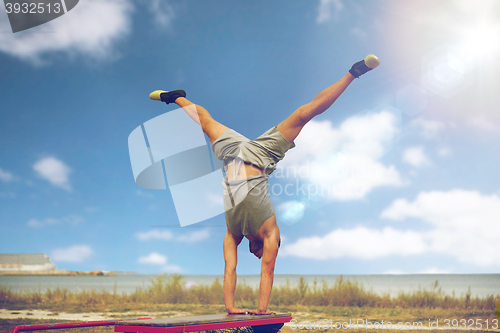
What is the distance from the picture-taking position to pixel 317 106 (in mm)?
2898

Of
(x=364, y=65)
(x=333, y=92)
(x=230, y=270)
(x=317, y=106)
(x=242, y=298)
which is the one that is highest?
(x=364, y=65)

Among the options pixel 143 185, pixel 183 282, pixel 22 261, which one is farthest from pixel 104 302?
pixel 22 261

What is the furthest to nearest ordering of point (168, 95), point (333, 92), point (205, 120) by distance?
point (168, 95), point (205, 120), point (333, 92)

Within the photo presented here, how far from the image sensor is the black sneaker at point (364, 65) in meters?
2.86

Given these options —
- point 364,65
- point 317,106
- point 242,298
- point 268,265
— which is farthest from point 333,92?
point 242,298

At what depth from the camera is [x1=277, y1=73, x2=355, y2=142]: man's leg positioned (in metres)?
2.88

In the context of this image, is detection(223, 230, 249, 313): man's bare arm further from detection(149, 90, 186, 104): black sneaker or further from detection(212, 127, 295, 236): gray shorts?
detection(149, 90, 186, 104): black sneaker

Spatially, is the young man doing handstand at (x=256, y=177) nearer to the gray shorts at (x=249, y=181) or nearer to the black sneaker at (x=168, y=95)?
the gray shorts at (x=249, y=181)

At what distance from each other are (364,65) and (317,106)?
56 centimetres

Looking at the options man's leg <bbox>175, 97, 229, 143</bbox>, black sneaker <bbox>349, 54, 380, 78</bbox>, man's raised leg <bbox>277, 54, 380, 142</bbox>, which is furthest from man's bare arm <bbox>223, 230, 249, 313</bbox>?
black sneaker <bbox>349, 54, 380, 78</bbox>

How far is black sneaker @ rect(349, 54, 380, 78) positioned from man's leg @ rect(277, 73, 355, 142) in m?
0.05

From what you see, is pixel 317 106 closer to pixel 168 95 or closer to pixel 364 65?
pixel 364 65

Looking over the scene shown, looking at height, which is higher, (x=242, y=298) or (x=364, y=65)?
(x=364, y=65)

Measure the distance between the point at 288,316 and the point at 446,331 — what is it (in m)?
3.54
